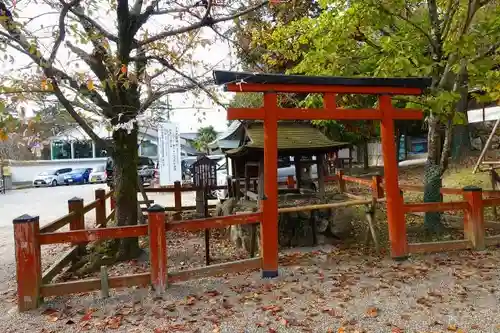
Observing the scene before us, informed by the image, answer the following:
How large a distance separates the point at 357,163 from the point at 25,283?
2614 cm

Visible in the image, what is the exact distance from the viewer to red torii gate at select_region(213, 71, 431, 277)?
573 cm

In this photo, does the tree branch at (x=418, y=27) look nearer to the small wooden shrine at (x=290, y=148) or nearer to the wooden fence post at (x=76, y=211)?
the small wooden shrine at (x=290, y=148)

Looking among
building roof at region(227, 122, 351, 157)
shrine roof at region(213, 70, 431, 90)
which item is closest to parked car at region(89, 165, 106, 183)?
building roof at region(227, 122, 351, 157)

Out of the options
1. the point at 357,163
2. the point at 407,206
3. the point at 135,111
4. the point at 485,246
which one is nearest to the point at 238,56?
the point at 135,111

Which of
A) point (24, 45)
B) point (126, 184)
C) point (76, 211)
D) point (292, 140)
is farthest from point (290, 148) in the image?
point (24, 45)

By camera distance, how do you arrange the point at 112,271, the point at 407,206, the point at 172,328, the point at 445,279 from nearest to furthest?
the point at 172,328, the point at 445,279, the point at 407,206, the point at 112,271

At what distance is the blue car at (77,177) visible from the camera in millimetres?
33812

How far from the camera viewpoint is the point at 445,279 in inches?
218

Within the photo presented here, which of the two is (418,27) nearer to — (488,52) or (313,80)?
(488,52)

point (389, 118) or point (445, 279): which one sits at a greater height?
point (389, 118)

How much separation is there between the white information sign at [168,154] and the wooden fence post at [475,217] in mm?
11509

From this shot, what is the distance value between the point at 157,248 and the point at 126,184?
280cm

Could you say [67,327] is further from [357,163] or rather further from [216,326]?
[357,163]

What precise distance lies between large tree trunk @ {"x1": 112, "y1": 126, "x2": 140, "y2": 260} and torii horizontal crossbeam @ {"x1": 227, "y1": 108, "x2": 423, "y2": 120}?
281 cm
